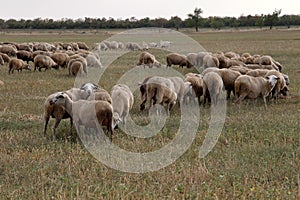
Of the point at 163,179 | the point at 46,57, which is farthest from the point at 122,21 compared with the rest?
the point at 163,179

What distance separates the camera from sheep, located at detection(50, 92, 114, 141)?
8.95 metres

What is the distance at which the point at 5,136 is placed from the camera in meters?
9.29

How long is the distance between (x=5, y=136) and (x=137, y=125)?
2.99m

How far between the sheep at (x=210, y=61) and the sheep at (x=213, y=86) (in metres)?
6.06

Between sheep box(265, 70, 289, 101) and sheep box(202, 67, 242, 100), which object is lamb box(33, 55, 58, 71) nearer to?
sheep box(202, 67, 242, 100)

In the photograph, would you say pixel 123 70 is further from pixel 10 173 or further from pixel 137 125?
pixel 10 173

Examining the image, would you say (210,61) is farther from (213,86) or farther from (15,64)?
(15,64)

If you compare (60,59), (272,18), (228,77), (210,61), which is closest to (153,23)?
(272,18)

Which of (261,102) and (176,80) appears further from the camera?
(261,102)

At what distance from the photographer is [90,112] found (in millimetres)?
8961

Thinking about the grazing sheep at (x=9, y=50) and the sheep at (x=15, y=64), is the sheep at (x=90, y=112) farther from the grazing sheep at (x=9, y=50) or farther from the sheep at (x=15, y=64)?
the grazing sheep at (x=9, y=50)

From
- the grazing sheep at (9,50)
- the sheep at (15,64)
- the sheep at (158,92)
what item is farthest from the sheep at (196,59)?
the grazing sheep at (9,50)

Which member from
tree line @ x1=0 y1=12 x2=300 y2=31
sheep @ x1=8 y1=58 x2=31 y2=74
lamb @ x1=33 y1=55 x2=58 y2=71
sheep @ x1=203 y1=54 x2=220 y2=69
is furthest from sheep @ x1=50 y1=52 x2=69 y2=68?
tree line @ x1=0 y1=12 x2=300 y2=31

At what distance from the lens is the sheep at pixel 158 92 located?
38.8 feet
